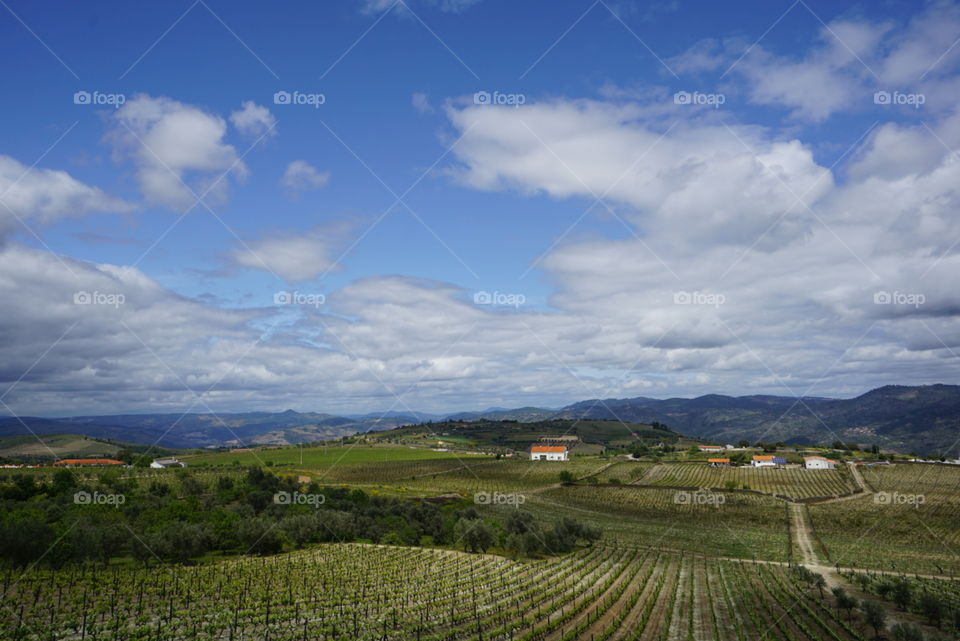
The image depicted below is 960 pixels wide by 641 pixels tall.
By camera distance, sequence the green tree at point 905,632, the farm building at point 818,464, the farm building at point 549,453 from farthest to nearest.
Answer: the farm building at point 549,453
the farm building at point 818,464
the green tree at point 905,632

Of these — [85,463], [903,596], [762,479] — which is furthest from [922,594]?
[85,463]

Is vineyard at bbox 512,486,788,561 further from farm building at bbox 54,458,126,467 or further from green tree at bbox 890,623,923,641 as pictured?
farm building at bbox 54,458,126,467

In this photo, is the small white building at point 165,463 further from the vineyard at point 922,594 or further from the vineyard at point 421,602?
the vineyard at point 922,594

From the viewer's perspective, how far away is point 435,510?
3371 inches

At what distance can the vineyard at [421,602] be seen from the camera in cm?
3553

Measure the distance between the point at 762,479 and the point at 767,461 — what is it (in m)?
35.4

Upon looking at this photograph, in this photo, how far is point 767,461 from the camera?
539 feet

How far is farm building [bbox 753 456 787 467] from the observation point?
16168 cm

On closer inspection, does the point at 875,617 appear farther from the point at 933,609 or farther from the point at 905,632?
the point at 933,609

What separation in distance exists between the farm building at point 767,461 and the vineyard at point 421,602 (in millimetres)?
115243

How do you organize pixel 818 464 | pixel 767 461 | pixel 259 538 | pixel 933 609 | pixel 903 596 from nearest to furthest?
pixel 933 609 → pixel 903 596 → pixel 259 538 → pixel 818 464 → pixel 767 461

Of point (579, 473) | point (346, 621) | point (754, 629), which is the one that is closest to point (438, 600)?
point (346, 621)

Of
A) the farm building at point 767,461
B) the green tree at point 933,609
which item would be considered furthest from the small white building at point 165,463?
the green tree at point 933,609

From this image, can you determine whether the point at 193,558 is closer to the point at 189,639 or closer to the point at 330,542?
the point at 330,542
